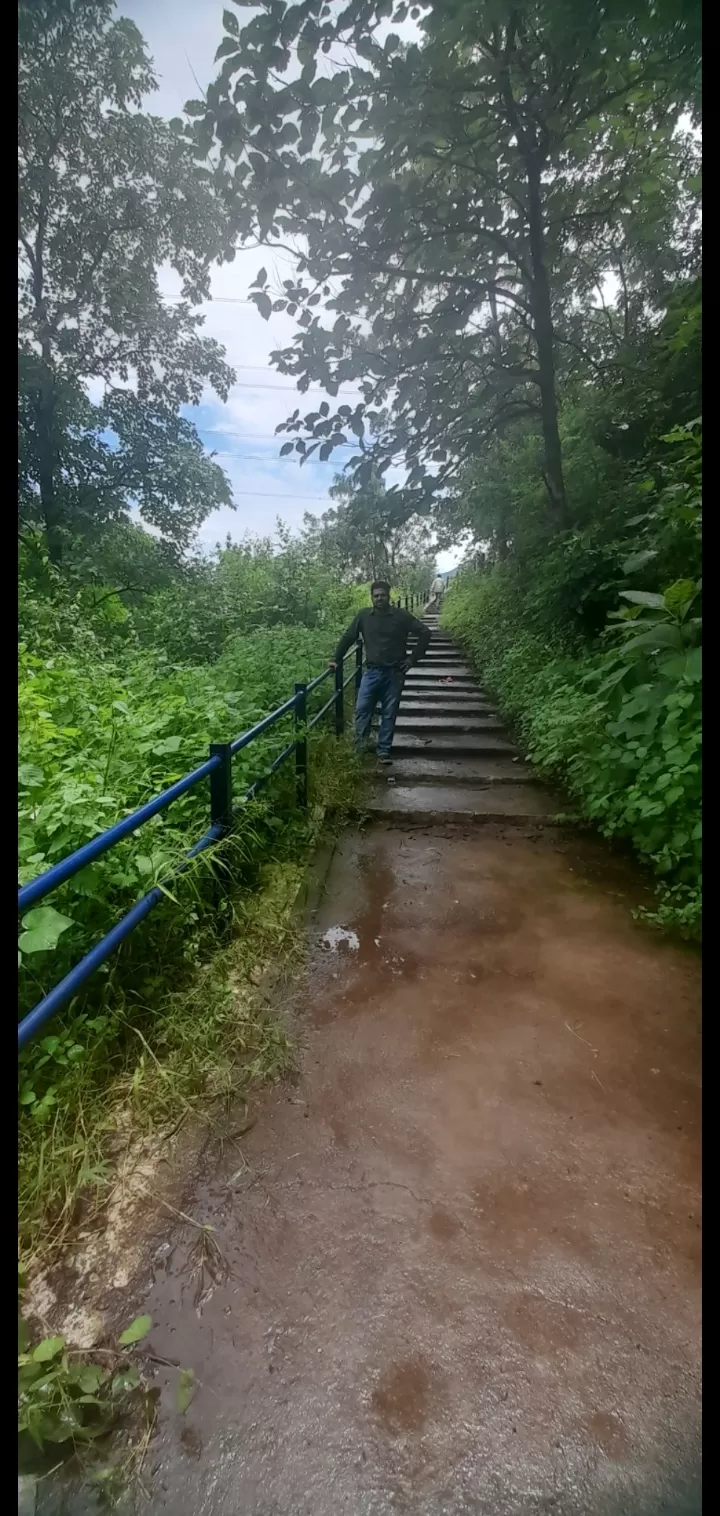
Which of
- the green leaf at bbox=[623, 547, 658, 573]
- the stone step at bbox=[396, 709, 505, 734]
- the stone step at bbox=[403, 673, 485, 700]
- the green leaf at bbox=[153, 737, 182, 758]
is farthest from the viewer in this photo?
the stone step at bbox=[403, 673, 485, 700]

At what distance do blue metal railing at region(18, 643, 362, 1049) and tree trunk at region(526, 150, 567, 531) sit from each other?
1693 millimetres

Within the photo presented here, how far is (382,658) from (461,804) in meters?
1.57

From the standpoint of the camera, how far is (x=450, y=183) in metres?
1.91

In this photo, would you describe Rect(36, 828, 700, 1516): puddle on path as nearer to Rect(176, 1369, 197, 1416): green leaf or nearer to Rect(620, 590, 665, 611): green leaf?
Rect(176, 1369, 197, 1416): green leaf

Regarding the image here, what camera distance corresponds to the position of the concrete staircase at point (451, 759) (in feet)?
12.7

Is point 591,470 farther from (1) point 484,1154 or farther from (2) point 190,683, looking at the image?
(2) point 190,683

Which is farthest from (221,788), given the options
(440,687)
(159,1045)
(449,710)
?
(440,687)

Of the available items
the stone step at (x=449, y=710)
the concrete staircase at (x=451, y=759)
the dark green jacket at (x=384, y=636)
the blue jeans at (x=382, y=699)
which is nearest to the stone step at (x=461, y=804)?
the concrete staircase at (x=451, y=759)

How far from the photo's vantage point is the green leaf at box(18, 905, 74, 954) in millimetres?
1196

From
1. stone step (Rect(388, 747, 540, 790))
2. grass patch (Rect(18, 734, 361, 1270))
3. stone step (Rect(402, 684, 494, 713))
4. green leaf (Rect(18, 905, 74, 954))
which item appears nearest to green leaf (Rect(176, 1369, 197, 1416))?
grass patch (Rect(18, 734, 361, 1270))

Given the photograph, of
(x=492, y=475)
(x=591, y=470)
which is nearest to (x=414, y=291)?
(x=492, y=475)

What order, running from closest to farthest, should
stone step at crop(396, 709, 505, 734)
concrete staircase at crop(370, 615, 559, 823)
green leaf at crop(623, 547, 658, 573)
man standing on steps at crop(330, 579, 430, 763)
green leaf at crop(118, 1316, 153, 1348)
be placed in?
green leaf at crop(118, 1316, 153, 1348), green leaf at crop(623, 547, 658, 573), concrete staircase at crop(370, 615, 559, 823), man standing on steps at crop(330, 579, 430, 763), stone step at crop(396, 709, 505, 734)

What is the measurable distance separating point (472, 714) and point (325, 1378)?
5.15 metres

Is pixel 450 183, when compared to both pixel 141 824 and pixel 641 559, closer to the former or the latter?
pixel 641 559
